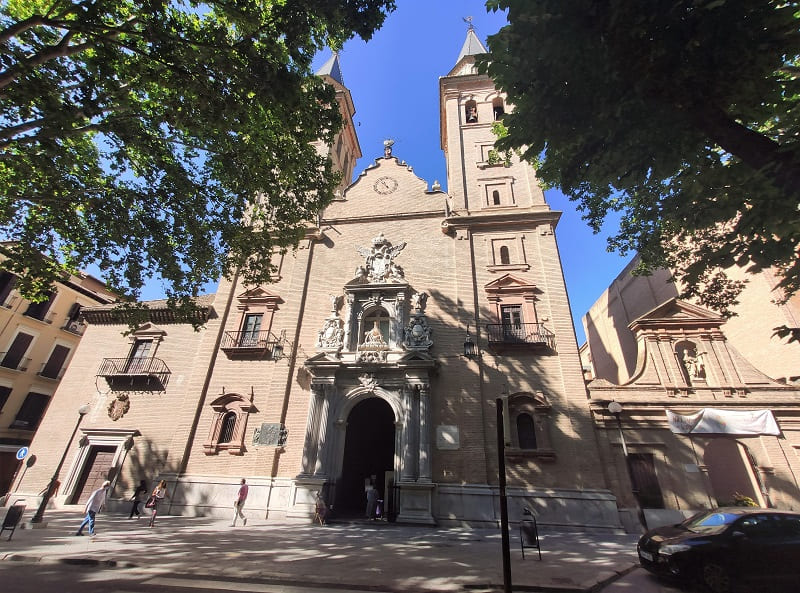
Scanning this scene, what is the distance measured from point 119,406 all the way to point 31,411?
12027 mm

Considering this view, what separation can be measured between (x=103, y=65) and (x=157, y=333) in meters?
13.7

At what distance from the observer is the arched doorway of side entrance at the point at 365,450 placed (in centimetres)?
1535

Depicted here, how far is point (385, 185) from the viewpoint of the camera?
827 inches

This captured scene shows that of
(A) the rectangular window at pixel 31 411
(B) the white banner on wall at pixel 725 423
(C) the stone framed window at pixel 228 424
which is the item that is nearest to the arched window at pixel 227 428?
(C) the stone framed window at pixel 228 424

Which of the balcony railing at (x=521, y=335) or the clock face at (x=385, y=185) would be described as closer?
the balcony railing at (x=521, y=335)

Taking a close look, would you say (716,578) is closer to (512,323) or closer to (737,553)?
(737,553)

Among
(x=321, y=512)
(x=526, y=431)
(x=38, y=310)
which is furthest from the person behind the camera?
(x=38, y=310)

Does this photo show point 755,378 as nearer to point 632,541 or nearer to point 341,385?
point 632,541

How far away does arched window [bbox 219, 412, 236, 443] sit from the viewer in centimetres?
1507

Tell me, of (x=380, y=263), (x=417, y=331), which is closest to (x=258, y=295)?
(x=380, y=263)

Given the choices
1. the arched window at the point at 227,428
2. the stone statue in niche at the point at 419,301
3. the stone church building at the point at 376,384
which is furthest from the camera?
the stone statue in niche at the point at 419,301

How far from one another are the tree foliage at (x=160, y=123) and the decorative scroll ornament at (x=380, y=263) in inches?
209

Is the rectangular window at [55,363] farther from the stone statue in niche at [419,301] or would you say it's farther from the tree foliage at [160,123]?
the stone statue in niche at [419,301]

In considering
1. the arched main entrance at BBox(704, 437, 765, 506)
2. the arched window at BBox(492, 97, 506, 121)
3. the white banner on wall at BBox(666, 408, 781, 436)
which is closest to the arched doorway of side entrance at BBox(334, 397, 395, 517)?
the white banner on wall at BBox(666, 408, 781, 436)
